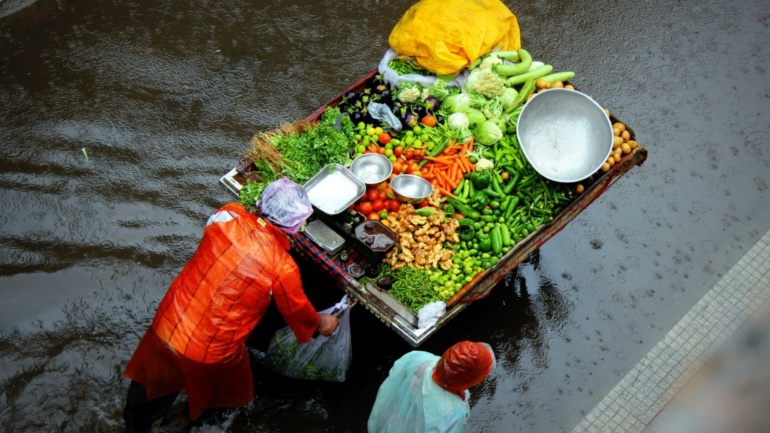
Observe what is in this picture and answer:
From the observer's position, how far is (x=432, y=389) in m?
3.08

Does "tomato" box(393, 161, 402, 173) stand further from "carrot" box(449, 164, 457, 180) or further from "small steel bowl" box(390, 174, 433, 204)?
"carrot" box(449, 164, 457, 180)

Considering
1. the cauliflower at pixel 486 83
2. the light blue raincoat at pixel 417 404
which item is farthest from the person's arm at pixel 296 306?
the cauliflower at pixel 486 83

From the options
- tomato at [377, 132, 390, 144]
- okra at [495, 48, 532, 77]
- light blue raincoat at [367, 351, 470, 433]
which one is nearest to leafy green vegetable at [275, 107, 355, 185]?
tomato at [377, 132, 390, 144]

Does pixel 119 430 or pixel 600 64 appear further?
pixel 600 64

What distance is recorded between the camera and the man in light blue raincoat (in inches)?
115

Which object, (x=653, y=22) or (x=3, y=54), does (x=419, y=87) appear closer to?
(x=653, y=22)

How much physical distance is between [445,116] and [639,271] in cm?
222

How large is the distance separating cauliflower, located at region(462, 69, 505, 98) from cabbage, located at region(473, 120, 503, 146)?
0.26 m

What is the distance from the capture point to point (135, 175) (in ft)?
18.2

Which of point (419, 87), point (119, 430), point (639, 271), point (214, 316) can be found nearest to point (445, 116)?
point (419, 87)

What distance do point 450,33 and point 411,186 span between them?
136cm

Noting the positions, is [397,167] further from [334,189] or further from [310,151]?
[310,151]

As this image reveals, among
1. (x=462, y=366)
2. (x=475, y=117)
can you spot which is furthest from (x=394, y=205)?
(x=462, y=366)

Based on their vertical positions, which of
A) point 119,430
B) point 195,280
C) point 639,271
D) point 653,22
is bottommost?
point 119,430
